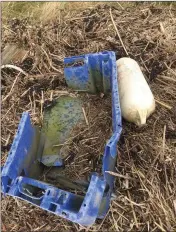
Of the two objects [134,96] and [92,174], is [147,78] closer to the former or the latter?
[134,96]

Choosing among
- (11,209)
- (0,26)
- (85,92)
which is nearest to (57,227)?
(11,209)

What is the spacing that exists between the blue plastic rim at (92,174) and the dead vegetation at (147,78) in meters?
0.18

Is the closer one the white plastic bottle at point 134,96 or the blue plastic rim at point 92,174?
the blue plastic rim at point 92,174

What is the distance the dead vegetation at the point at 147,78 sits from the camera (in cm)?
291

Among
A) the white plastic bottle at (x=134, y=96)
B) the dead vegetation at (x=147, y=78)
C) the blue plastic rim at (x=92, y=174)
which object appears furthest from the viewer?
the white plastic bottle at (x=134, y=96)

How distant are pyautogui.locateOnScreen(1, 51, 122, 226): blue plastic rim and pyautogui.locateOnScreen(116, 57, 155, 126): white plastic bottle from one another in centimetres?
12

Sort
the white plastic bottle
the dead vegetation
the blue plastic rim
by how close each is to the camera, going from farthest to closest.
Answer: the white plastic bottle < the dead vegetation < the blue plastic rim

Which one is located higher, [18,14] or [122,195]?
[18,14]

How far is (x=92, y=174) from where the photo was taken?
289 centimetres

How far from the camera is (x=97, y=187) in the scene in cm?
264

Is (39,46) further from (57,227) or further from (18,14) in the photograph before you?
(57,227)

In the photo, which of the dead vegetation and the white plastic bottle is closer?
the dead vegetation

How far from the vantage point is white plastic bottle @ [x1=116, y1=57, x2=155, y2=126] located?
3.10 m

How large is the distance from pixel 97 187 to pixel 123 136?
0.64 metres
